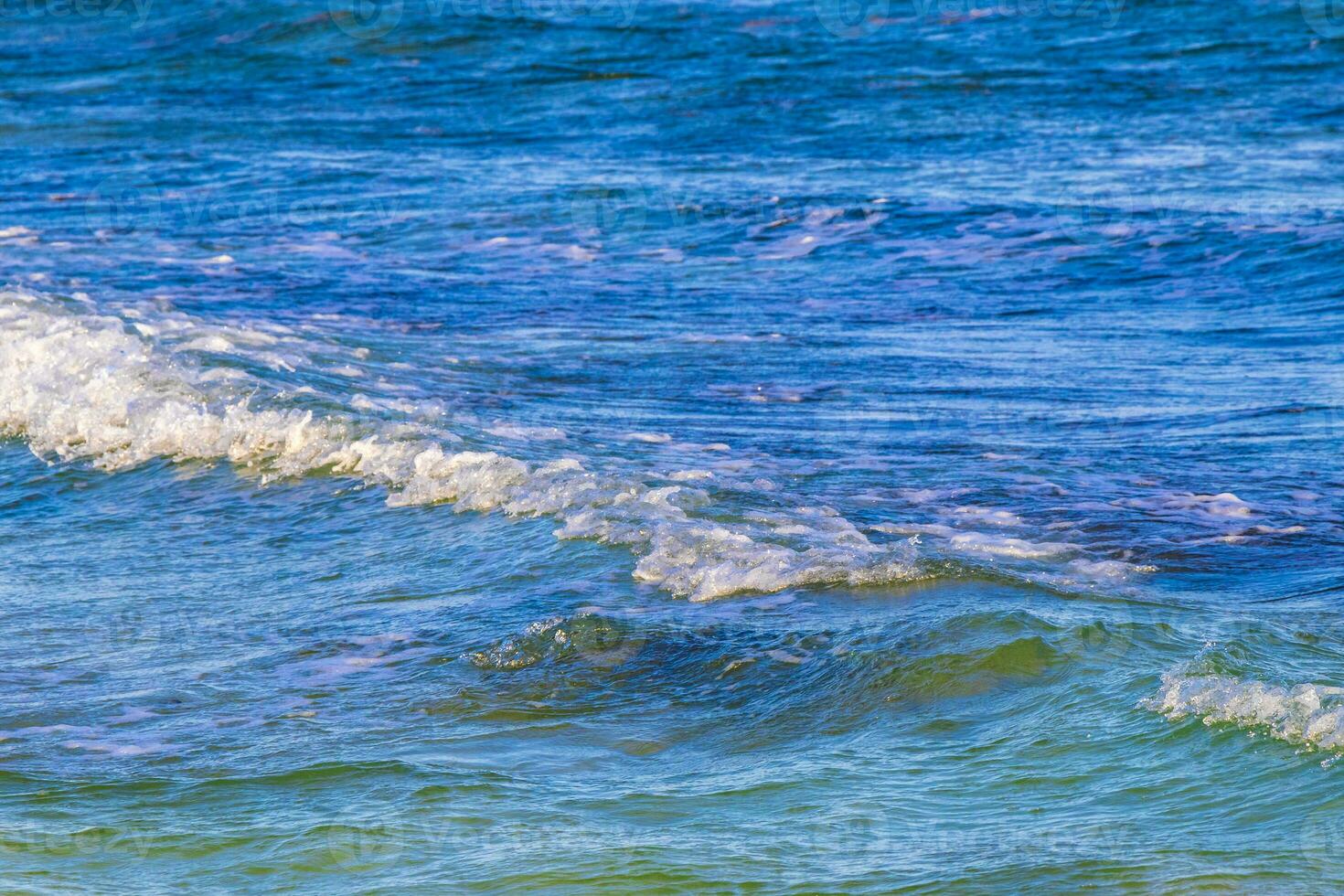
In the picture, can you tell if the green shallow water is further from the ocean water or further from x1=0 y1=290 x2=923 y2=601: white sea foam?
x1=0 y1=290 x2=923 y2=601: white sea foam

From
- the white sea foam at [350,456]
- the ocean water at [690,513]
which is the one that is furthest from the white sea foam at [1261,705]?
the white sea foam at [350,456]

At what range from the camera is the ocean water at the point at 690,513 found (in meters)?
3.56

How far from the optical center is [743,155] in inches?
636

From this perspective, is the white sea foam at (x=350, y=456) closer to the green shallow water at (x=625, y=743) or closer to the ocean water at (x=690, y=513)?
the ocean water at (x=690, y=513)

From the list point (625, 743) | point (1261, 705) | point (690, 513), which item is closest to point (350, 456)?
point (690, 513)

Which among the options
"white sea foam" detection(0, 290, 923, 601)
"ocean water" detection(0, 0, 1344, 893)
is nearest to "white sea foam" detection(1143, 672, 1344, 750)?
"ocean water" detection(0, 0, 1344, 893)

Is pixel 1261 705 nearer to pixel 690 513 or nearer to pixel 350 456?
pixel 690 513

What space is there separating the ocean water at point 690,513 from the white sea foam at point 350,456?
0.03 meters

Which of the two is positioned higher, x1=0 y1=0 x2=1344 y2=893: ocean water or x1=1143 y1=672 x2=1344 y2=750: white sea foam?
x1=1143 y1=672 x2=1344 y2=750: white sea foam

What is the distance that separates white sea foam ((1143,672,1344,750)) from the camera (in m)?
3.67

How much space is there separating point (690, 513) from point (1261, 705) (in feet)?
8.14

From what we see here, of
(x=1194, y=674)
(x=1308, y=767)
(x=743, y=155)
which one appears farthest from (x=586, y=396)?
(x=743, y=155)

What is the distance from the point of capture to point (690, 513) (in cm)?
593

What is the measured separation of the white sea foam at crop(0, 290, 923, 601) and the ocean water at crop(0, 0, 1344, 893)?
0.03 meters
